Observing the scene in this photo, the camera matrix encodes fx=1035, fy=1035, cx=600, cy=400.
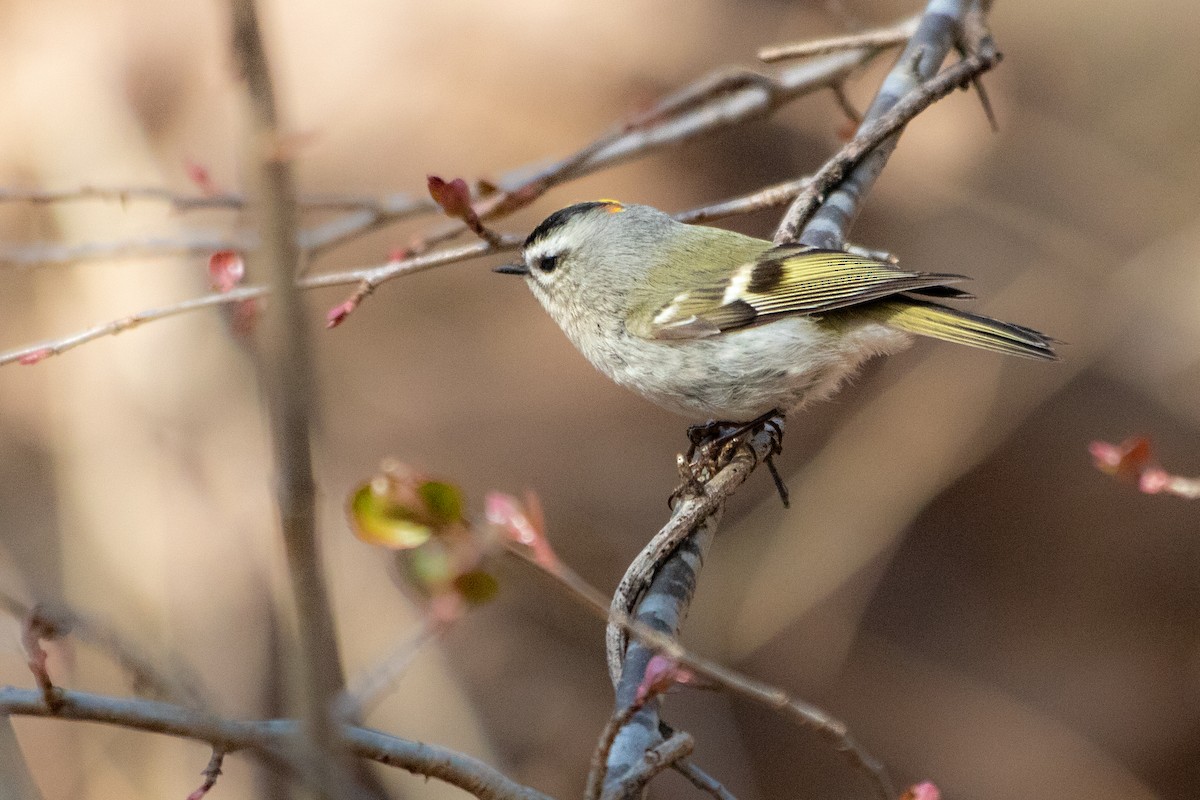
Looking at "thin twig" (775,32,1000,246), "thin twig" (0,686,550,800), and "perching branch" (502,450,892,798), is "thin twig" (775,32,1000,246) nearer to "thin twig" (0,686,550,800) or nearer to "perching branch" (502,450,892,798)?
"perching branch" (502,450,892,798)

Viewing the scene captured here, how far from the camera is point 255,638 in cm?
329

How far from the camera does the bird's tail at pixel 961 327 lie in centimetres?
169

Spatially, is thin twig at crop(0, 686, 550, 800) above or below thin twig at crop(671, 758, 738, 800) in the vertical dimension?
above

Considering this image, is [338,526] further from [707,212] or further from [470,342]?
[707,212]

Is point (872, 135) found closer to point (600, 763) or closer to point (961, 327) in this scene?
point (961, 327)

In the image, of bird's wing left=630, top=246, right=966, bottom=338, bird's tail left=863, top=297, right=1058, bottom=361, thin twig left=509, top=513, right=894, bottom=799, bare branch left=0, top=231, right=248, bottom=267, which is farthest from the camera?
bare branch left=0, top=231, right=248, bottom=267

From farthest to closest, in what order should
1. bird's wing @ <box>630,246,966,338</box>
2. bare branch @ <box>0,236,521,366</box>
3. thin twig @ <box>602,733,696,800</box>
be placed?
bird's wing @ <box>630,246,966,338</box>, bare branch @ <box>0,236,521,366</box>, thin twig @ <box>602,733,696,800</box>

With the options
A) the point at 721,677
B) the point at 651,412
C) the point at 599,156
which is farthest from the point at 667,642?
the point at 651,412

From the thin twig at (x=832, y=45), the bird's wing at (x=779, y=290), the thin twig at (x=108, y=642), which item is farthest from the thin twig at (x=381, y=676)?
the thin twig at (x=832, y=45)

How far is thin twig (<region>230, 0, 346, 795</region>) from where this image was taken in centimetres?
54

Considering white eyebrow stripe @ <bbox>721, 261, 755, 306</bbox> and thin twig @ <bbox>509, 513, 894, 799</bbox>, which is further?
white eyebrow stripe @ <bbox>721, 261, 755, 306</bbox>

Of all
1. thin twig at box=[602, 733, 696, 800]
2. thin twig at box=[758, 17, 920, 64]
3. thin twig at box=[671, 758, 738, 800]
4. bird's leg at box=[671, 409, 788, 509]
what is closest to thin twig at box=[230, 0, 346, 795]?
thin twig at box=[602, 733, 696, 800]

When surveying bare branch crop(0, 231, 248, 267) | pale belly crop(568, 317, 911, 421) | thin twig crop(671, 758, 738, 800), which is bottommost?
thin twig crop(671, 758, 738, 800)

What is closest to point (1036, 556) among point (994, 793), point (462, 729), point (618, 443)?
point (994, 793)
